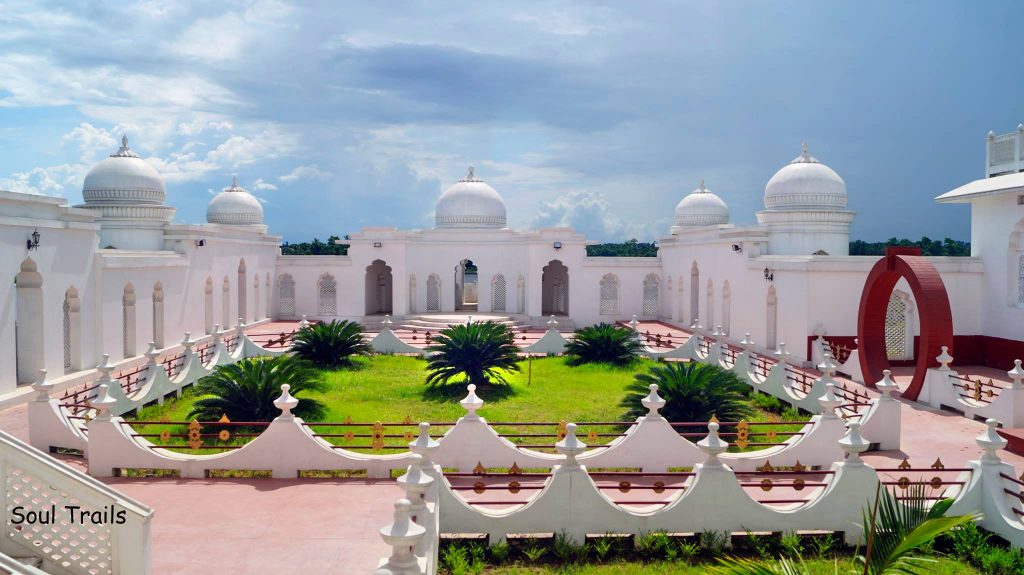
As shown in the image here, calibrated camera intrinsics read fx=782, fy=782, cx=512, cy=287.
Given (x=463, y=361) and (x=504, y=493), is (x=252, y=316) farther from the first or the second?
(x=504, y=493)

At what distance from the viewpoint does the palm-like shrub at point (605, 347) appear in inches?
784

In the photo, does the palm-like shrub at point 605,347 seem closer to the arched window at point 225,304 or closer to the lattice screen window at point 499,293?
the lattice screen window at point 499,293

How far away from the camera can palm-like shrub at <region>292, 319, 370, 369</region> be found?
19812 millimetres

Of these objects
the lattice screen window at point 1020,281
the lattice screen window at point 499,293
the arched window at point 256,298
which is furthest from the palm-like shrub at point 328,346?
the lattice screen window at point 1020,281

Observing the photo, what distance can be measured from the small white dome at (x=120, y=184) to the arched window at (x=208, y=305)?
309 cm

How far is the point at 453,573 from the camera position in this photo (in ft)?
24.8

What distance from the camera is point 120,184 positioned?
24234 millimetres

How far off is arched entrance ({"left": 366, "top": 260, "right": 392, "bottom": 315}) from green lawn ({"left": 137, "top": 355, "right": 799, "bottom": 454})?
12.2m

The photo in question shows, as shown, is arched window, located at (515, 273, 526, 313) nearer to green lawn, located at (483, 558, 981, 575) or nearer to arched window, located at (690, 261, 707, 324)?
arched window, located at (690, 261, 707, 324)

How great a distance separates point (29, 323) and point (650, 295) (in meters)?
22.0

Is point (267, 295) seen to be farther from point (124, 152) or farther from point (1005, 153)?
point (1005, 153)

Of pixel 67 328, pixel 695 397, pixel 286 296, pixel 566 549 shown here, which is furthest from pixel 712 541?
pixel 286 296

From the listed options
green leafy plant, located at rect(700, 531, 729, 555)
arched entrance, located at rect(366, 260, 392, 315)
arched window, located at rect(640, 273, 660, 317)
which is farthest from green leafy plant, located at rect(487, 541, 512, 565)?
arched entrance, located at rect(366, 260, 392, 315)

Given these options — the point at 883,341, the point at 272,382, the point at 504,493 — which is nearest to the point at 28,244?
the point at 272,382
